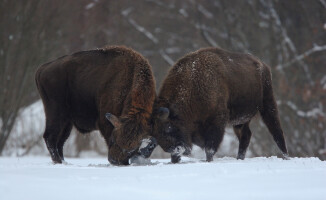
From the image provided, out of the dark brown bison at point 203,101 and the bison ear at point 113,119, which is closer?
the bison ear at point 113,119

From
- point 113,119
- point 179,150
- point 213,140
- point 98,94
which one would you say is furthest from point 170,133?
point 98,94

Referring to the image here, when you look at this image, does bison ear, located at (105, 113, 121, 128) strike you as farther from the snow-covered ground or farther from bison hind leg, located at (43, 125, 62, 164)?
the snow-covered ground

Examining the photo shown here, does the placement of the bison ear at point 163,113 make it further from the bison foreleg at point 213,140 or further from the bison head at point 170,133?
the bison foreleg at point 213,140

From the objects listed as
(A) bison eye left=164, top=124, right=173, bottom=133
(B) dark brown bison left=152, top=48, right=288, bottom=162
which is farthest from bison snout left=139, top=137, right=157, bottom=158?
(A) bison eye left=164, top=124, right=173, bottom=133

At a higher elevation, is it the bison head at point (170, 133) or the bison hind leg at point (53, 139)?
the bison head at point (170, 133)

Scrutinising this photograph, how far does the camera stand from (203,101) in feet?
28.6

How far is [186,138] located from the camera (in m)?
8.77

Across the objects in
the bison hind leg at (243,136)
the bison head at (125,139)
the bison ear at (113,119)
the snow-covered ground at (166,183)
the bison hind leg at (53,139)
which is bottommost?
the bison hind leg at (243,136)

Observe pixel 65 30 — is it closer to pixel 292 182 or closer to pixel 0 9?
pixel 0 9

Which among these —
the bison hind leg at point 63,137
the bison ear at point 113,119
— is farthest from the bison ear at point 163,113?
the bison hind leg at point 63,137

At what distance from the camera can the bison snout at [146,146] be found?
8.11 metres

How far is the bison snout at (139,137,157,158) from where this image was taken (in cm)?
811

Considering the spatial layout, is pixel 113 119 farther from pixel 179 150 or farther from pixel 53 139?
pixel 53 139

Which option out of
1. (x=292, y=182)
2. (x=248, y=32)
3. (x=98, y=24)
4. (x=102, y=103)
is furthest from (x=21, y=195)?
(x=248, y=32)
